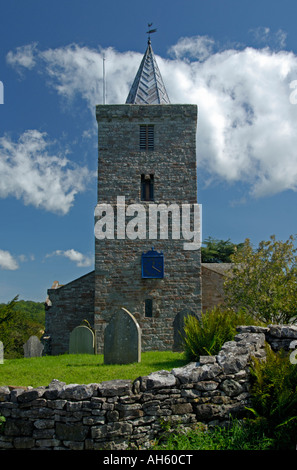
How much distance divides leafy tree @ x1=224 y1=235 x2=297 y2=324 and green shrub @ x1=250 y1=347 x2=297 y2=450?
9024 mm

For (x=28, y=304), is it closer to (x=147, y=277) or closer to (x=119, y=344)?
(x=147, y=277)

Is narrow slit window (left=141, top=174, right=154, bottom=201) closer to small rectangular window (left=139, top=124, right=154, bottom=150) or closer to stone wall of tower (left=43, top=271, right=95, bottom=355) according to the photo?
small rectangular window (left=139, top=124, right=154, bottom=150)

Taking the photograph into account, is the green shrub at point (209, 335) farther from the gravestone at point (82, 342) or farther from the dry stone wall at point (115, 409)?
the gravestone at point (82, 342)

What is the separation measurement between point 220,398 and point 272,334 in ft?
6.87

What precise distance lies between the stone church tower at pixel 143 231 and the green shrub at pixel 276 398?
1046 cm

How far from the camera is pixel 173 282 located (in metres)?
17.2

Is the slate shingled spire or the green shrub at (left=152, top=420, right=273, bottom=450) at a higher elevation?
the slate shingled spire

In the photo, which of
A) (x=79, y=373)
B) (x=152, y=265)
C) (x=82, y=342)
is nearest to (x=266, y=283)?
(x=152, y=265)

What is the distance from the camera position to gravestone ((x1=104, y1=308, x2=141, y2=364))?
9.26 m

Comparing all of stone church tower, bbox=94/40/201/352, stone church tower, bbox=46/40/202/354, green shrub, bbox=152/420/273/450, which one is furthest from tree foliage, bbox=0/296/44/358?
green shrub, bbox=152/420/273/450

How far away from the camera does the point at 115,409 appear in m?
5.54

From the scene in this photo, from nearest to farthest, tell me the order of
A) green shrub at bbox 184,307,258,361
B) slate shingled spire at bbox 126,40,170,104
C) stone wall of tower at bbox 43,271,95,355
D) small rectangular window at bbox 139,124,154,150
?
green shrub at bbox 184,307,258,361 < stone wall of tower at bbox 43,271,95,355 < small rectangular window at bbox 139,124,154,150 < slate shingled spire at bbox 126,40,170,104

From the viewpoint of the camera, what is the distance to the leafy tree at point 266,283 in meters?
15.1
